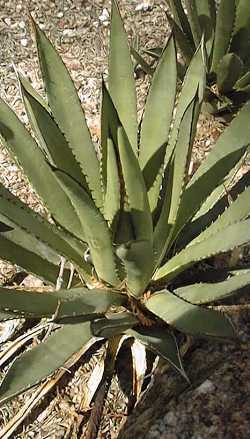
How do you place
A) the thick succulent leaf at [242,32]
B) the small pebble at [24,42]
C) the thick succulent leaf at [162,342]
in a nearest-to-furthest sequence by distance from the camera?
the thick succulent leaf at [162,342] < the thick succulent leaf at [242,32] < the small pebble at [24,42]

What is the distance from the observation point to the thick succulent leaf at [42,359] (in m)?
1.61

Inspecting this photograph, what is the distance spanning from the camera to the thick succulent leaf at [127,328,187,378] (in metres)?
1.66

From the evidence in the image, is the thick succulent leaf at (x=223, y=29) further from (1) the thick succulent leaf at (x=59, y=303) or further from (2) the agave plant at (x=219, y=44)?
(1) the thick succulent leaf at (x=59, y=303)

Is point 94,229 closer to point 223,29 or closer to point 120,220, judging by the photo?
point 120,220

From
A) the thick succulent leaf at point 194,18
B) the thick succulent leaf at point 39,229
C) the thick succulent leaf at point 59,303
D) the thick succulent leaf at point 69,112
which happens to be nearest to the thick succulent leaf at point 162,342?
the thick succulent leaf at point 59,303

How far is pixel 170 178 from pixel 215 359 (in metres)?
0.50

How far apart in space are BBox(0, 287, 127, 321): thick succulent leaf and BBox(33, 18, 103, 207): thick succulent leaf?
257mm

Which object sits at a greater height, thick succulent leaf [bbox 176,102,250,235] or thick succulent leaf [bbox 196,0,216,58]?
thick succulent leaf [bbox 196,0,216,58]

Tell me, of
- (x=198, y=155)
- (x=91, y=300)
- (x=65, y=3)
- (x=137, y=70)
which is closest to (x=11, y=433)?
(x=91, y=300)

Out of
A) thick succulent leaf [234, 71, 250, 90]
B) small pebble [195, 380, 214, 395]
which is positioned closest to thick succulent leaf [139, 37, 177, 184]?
small pebble [195, 380, 214, 395]

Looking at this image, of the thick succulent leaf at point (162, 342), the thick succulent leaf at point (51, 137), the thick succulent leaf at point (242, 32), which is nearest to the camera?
the thick succulent leaf at point (162, 342)

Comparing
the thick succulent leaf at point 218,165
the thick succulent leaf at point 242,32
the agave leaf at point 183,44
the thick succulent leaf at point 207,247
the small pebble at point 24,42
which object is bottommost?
the thick succulent leaf at point 207,247

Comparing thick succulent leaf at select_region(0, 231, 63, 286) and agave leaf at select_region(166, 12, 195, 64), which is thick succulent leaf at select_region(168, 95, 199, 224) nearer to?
thick succulent leaf at select_region(0, 231, 63, 286)

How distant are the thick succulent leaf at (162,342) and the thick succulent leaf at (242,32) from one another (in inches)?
43.4
